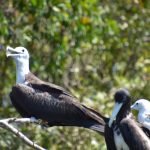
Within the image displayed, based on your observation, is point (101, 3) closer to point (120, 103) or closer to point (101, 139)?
point (101, 139)

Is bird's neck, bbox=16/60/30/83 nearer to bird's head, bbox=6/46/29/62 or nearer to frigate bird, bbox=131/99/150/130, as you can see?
bird's head, bbox=6/46/29/62

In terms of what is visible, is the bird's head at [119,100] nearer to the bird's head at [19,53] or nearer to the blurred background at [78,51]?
the bird's head at [19,53]

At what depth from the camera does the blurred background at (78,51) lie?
38.4 ft

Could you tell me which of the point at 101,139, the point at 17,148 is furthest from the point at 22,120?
the point at 101,139

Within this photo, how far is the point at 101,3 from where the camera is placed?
45.9 feet

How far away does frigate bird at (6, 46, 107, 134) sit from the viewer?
9562 millimetres

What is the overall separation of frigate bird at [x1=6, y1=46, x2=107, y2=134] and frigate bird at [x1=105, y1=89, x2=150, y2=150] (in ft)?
3.19

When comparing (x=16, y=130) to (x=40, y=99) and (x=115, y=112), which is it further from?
(x=40, y=99)

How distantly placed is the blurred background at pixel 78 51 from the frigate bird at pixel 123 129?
109 inches

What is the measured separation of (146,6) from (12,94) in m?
4.53

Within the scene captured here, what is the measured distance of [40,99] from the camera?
32.0 feet

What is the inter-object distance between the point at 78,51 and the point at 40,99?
270 centimetres

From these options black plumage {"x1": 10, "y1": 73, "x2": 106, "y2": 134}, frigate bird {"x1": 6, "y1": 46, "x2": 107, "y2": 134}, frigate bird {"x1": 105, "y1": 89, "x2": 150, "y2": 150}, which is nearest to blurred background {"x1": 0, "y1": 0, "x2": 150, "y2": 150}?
frigate bird {"x1": 6, "y1": 46, "x2": 107, "y2": 134}

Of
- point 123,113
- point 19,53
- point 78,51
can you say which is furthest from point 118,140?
point 78,51
